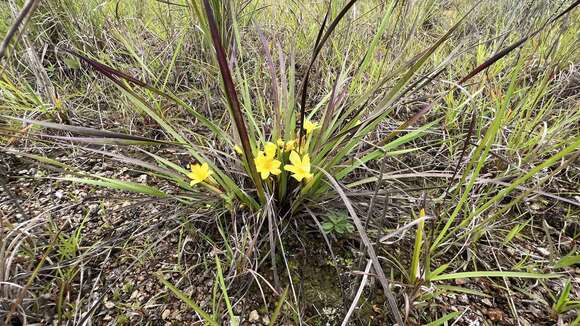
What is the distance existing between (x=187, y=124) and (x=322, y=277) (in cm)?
88

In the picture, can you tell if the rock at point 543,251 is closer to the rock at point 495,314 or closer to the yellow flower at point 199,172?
the rock at point 495,314

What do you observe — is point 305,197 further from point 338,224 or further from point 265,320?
point 265,320

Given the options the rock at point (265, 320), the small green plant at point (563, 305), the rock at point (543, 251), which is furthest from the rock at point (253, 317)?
the rock at point (543, 251)

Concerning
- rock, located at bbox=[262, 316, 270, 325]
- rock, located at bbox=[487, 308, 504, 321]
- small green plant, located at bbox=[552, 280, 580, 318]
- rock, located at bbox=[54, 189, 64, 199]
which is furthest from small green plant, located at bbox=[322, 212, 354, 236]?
rock, located at bbox=[54, 189, 64, 199]

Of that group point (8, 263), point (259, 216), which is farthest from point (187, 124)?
point (8, 263)

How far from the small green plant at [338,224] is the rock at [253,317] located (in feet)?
0.98

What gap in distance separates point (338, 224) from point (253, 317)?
13.5 inches

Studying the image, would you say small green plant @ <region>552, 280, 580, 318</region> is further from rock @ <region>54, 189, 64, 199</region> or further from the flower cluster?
rock @ <region>54, 189, 64, 199</region>

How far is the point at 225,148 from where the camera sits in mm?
1244

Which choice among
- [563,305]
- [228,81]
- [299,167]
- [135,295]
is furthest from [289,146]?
[563,305]

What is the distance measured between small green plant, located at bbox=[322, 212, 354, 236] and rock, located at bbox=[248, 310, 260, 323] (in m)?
0.30

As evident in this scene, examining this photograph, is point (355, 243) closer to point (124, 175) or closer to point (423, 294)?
point (423, 294)

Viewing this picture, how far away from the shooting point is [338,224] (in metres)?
0.97

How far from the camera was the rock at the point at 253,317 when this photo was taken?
0.86 meters
